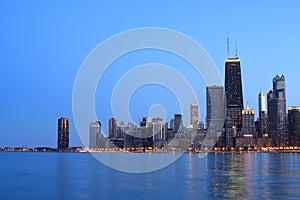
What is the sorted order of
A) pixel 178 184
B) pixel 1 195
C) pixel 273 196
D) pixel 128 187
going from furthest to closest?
pixel 178 184
pixel 128 187
pixel 1 195
pixel 273 196

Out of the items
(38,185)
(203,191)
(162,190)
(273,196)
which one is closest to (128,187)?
(162,190)

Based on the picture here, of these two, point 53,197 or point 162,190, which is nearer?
point 53,197

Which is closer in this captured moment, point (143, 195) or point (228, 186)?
point (143, 195)

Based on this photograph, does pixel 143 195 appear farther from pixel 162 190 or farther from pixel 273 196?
pixel 273 196

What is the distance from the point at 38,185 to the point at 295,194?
2887 cm

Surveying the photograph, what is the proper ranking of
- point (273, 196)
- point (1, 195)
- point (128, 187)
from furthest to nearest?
1. point (128, 187)
2. point (1, 195)
3. point (273, 196)

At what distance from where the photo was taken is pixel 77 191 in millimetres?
43031

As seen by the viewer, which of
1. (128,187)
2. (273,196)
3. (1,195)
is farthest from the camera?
(128,187)

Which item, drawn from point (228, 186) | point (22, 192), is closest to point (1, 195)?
point (22, 192)

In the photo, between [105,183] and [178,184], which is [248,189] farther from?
[105,183]

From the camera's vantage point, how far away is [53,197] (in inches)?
1567

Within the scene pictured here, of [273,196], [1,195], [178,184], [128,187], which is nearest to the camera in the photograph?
[273,196]

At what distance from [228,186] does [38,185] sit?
72.4 ft

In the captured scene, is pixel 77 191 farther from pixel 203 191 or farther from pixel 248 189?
pixel 248 189
